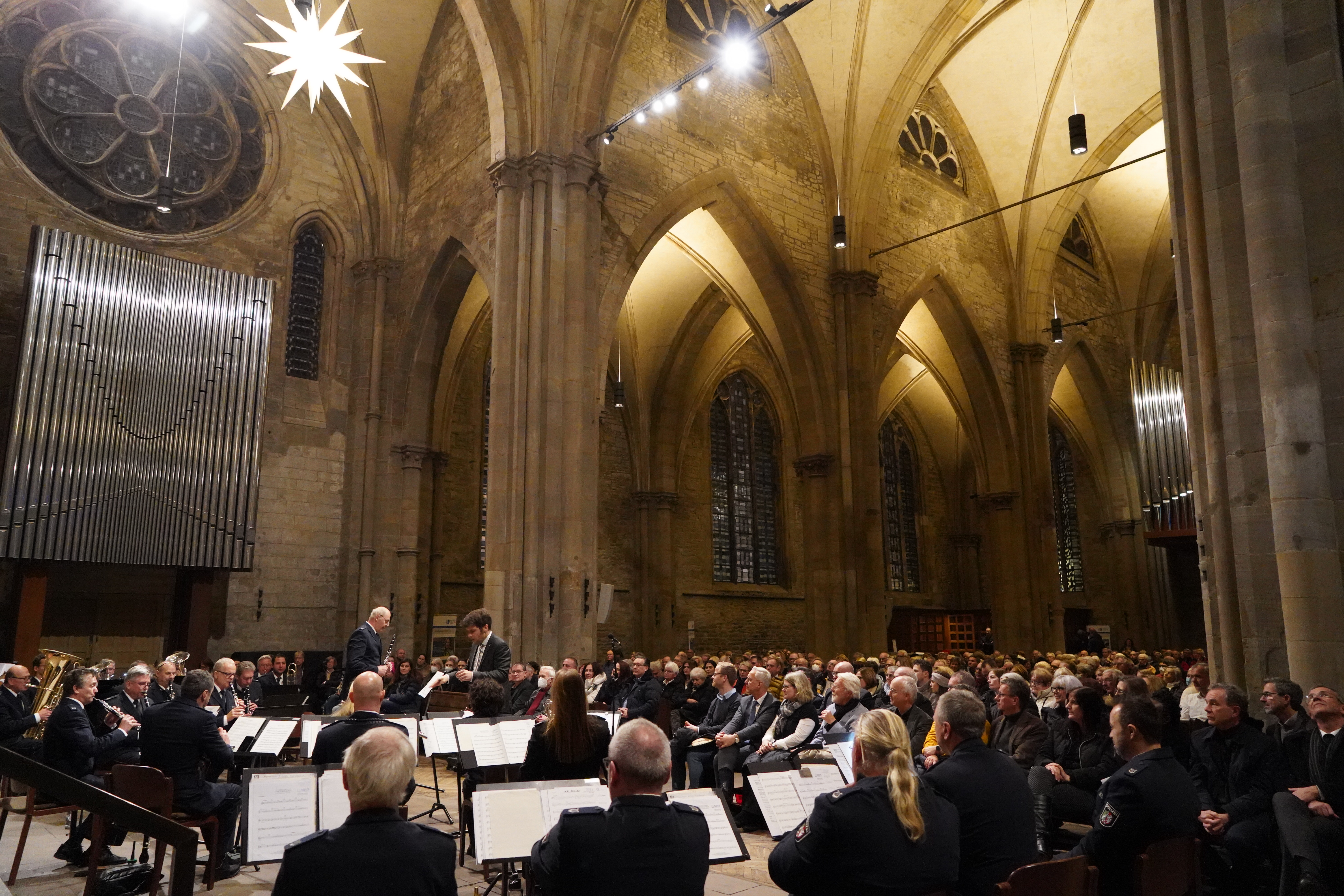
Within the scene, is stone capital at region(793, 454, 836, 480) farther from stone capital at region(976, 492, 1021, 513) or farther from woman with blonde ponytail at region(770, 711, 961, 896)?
woman with blonde ponytail at region(770, 711, 961, 896)

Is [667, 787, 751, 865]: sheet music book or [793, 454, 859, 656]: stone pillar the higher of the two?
[793, 454, 859, 656]: stone pillar

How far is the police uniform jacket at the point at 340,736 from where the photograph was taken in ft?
15.6

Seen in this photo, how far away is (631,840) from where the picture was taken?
9.04 ft

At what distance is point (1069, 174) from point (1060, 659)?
1344 centimetres

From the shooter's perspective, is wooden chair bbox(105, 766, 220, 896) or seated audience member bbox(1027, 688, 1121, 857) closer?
wooden chair bbox(105, 766, 220, 896)

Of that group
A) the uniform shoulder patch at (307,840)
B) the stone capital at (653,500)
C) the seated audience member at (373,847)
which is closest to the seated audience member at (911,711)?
the seated audience member at (373,847)

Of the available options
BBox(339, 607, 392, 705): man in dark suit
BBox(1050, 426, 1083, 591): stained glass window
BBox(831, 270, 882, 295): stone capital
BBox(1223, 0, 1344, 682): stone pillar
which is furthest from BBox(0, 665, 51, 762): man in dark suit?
BBox(1050, 426, 1083, 591): stained glass window

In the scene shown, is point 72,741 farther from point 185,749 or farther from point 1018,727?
point 1018,727

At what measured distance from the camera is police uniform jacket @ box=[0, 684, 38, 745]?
6453 mm

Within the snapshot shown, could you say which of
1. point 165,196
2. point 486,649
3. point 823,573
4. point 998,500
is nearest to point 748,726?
point 486,649

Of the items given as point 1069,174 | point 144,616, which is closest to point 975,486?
point 1069,174

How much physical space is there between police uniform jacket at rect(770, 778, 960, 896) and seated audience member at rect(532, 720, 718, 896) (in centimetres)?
31

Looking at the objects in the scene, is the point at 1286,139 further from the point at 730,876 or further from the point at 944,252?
the point at 944,252

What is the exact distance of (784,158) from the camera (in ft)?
58.5
